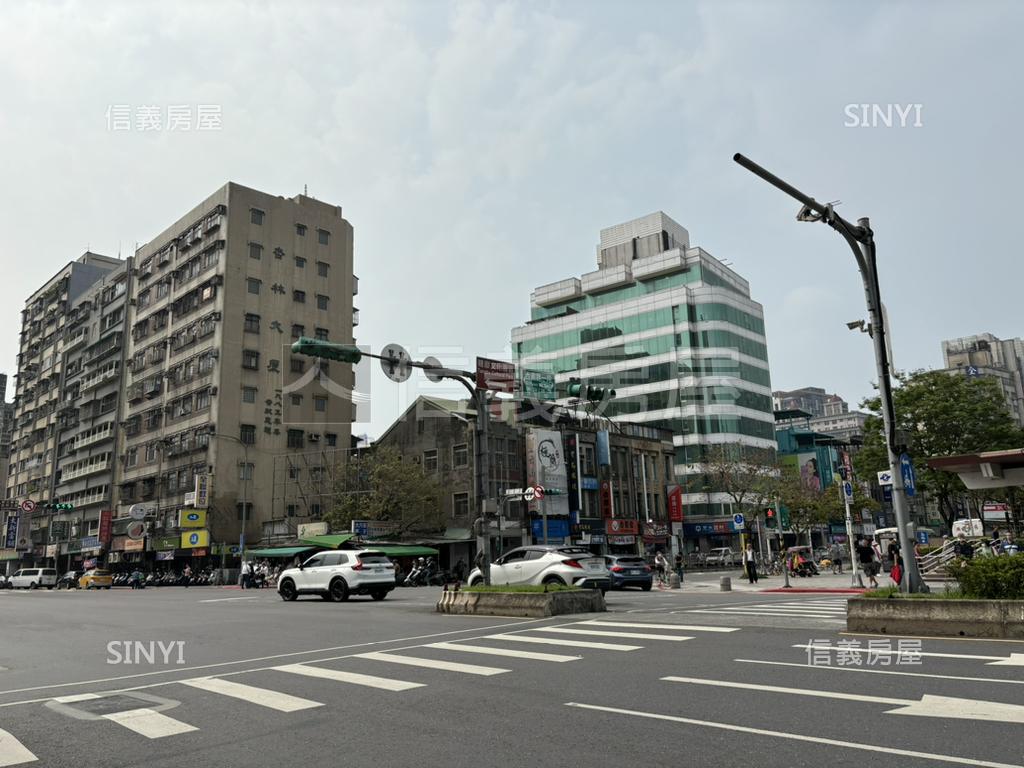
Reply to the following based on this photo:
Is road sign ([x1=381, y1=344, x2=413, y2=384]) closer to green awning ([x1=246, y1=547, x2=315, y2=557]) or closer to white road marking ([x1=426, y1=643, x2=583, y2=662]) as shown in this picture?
white road marking ([x1=426, y1=643, x2=583, y2=662])

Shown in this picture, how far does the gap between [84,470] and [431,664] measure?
Answer: 3067 inches

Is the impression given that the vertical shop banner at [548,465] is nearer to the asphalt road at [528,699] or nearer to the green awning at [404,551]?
the green awning at [404,551]

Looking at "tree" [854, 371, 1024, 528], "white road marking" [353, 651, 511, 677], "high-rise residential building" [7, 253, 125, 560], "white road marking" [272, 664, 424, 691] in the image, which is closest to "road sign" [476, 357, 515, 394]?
"white road marking" [353, 651, 511, 677]

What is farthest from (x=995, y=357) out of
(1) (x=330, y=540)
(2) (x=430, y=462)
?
(1) (x=330, y=540)

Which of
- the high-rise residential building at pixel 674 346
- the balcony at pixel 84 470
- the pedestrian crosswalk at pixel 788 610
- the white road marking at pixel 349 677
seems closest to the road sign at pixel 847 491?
the pedestrian crosswalk at pixel 788 610

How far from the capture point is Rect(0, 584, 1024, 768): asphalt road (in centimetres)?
565

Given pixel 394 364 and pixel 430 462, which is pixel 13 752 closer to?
pixel 394 364

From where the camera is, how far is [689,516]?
7356 cm

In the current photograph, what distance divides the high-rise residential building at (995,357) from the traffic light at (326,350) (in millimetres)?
162848

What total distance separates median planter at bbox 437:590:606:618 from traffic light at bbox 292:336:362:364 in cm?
607

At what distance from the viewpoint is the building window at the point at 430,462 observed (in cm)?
5334

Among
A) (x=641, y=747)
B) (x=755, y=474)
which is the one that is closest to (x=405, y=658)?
(x=641, y=747)

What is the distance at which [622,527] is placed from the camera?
189 ft

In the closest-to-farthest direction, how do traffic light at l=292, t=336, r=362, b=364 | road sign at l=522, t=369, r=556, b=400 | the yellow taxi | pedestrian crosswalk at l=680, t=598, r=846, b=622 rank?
pedestrian crosswalk at l=680, t=598, r=846, b=622, traffic light at l=292, t=336, r=362, b=364, the yellow taxi, road sign at l=522, t=369, r=556, b=400
